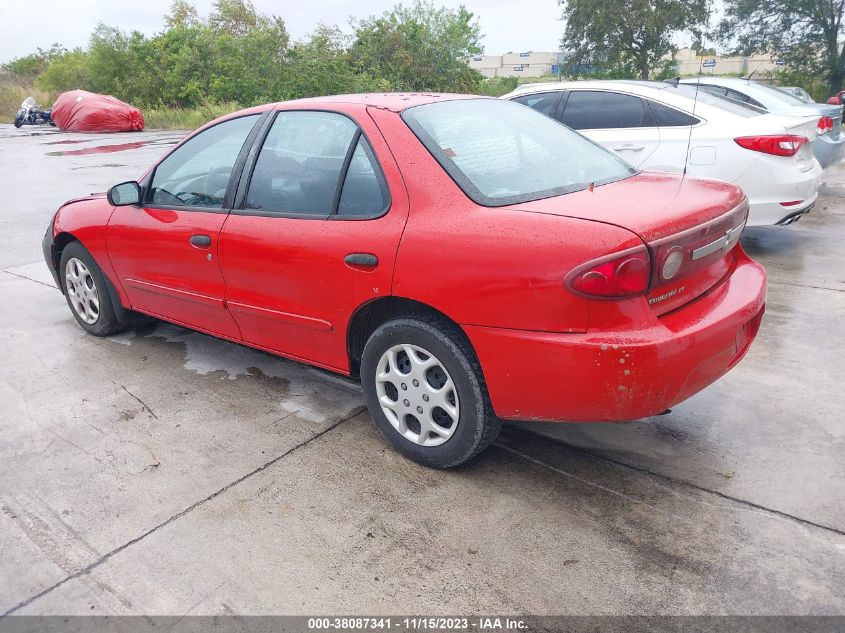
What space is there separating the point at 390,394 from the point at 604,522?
1.06 metres

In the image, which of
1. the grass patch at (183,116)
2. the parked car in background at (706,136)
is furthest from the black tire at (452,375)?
the grass patch at (183,116)

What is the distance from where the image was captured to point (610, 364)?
2377 mm

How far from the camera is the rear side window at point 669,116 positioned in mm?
6008

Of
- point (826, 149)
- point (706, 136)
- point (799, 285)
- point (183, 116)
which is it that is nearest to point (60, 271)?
point (706, 136)

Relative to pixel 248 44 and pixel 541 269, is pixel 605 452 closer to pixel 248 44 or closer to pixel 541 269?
pixel 541 269

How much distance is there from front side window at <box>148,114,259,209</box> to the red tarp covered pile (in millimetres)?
22850

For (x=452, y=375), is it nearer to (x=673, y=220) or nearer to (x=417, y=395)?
(x=417, y=395)

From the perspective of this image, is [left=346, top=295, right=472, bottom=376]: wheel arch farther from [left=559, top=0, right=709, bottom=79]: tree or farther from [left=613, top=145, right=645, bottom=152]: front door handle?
[left=559, top=0, right=709, bottom=79]: tree

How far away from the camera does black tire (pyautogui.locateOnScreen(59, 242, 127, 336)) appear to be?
179 inches

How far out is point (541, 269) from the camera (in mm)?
2428

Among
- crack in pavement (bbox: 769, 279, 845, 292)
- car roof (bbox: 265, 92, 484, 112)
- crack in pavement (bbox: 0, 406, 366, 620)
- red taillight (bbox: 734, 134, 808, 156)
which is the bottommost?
crack in pavement (bbox: 769, 279, 845, 292)

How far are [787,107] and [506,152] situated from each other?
7183mm

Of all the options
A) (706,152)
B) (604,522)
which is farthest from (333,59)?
(604,522)

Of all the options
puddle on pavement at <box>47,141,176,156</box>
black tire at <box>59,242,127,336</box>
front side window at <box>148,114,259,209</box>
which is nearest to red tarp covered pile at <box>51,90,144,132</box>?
puddle on pavement at <box>47,141,176,156</box>
